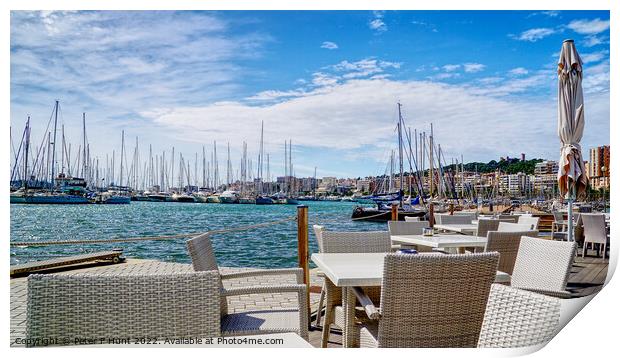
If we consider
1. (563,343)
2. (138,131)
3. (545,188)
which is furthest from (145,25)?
(545,188)

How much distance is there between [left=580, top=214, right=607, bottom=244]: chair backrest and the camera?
7.31 m

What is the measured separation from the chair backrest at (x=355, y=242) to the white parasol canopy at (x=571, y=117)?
2935 millimetres

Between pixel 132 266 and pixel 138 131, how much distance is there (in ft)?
130

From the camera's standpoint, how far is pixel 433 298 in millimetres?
1948

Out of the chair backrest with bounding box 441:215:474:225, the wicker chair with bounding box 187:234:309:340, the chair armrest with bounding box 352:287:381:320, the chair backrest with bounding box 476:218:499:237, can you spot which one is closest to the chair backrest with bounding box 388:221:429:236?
the chair backrest with bounding box 476:218:499:237

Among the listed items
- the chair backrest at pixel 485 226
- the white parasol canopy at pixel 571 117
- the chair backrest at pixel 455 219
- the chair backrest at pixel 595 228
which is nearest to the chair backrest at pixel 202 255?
the chair backrest at pixel 485 226

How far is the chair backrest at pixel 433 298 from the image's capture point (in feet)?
6.24

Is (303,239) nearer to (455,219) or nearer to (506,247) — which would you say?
(506,247)

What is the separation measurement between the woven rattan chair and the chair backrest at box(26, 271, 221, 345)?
2.06 metres

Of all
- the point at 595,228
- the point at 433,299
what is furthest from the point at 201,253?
the point at 595,228

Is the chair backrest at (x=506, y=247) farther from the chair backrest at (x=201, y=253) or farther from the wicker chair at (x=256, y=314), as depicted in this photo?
the chair backrest at (x=201, y=253)

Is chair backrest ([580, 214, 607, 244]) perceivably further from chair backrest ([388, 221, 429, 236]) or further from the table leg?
the table leg

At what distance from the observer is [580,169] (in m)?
5.35

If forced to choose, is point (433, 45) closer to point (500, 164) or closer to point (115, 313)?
point (115, 313)
